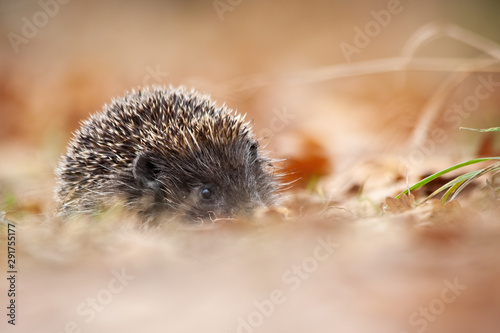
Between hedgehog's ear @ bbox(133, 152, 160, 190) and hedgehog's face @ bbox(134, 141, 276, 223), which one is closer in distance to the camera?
hedgehog's face @ bbox(134, 141, 276, 223)

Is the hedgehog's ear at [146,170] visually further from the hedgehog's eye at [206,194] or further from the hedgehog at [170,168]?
the hedgehog's eye at [206,194]

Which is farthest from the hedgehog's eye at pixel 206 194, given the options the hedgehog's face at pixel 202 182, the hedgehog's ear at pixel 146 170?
the hedgehog's ear at pixel 146 170

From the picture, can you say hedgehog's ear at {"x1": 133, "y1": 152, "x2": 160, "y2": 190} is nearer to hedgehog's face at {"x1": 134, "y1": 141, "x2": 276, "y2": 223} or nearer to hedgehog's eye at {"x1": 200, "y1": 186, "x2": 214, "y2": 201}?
hedgehog's face at {"x1": 134, "y1": 141, "x2": 276, "y2": 223}

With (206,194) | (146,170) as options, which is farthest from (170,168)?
(206,194)

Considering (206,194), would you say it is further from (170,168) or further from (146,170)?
(146,170)

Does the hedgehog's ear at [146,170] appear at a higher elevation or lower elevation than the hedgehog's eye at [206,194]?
higher

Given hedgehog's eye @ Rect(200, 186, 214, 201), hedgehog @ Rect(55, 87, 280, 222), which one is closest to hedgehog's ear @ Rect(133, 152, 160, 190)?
hedgehog @ Rect(55, 87, 280, 222)

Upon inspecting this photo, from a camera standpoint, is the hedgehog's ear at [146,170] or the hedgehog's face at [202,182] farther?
the hedgehog's ear at [146,170]
